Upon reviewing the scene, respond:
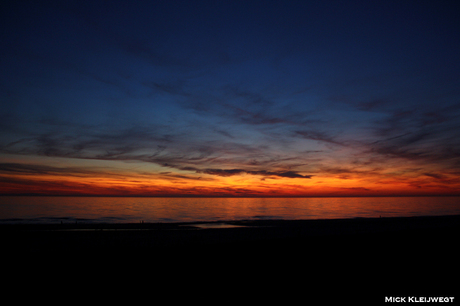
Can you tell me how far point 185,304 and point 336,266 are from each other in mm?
8482

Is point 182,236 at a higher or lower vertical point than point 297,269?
lower

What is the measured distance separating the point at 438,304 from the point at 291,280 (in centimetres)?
487

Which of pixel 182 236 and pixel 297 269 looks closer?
pixel 297 269

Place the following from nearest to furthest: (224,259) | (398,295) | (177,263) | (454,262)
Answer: (398,295) < (454,262) < (177,263) < (224,259)

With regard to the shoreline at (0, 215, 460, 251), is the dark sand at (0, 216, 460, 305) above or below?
above

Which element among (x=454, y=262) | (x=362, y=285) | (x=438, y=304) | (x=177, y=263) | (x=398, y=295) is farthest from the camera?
(x=177, y=263)

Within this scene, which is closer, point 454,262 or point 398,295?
point 398,295

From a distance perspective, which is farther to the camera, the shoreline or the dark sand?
the shoreline

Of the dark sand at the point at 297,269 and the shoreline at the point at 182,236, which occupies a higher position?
the dark sand at the point at 297,269

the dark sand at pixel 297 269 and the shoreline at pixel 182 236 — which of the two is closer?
the dark sand at pixel 297 269

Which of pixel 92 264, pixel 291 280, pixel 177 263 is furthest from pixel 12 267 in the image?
pixel 291 280

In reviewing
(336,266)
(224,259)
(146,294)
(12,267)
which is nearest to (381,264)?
(336,266)

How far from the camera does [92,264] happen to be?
1432 cm

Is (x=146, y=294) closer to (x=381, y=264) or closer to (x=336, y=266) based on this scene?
(x=336, y=266)
